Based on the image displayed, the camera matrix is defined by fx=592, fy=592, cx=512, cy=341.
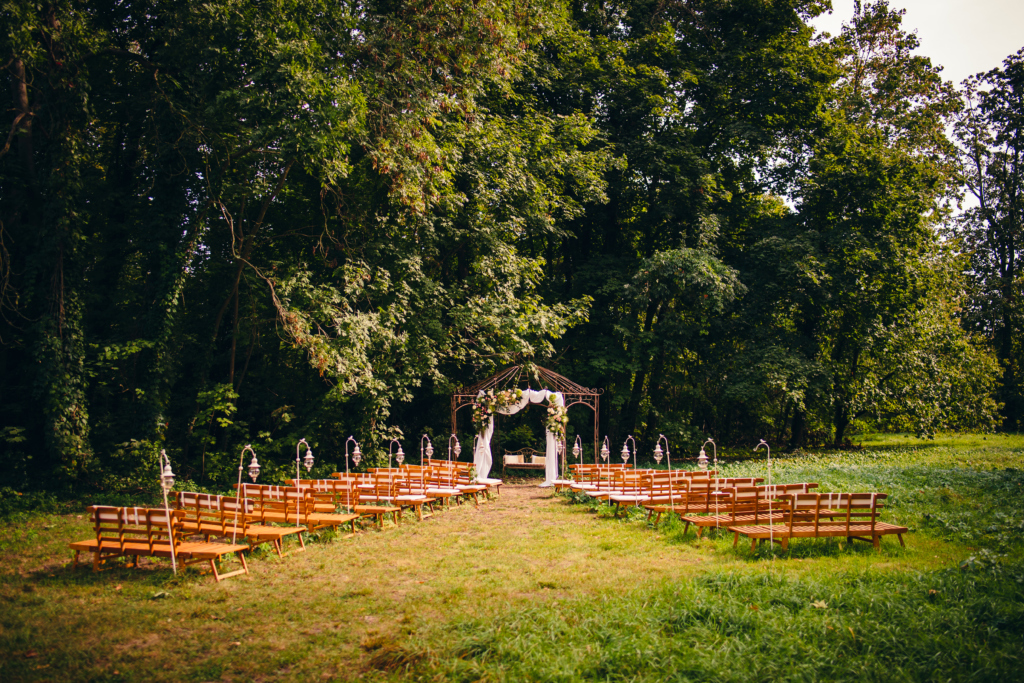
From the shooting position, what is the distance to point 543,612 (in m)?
5.78

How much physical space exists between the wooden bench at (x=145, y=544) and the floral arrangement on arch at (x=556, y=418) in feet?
35.9

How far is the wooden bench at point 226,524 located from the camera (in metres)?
8.30

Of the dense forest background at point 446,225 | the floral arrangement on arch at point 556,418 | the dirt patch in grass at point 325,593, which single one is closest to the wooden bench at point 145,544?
the dirt patch in grass at point 325,593

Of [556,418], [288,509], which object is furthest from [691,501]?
[556,418]

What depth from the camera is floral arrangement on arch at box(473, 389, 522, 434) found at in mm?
18231

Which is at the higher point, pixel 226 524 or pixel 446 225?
pixel 446 225

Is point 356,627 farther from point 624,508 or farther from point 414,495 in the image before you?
point 624,508

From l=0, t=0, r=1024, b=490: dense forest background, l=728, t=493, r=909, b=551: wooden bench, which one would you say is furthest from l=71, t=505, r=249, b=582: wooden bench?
l=728, t=493, r=909, b=551: wooden bench

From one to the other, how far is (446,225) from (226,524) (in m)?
12.6

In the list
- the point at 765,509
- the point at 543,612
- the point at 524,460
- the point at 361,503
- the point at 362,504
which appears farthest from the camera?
the point at 524,460

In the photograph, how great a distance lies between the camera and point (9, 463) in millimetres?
14250

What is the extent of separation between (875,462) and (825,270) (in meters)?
7.21

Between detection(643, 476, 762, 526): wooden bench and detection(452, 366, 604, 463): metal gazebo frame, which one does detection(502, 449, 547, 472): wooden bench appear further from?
detection(643, 476, 762, 526): wooden bench

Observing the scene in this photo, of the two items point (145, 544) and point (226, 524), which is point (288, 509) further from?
point (145, 544)
